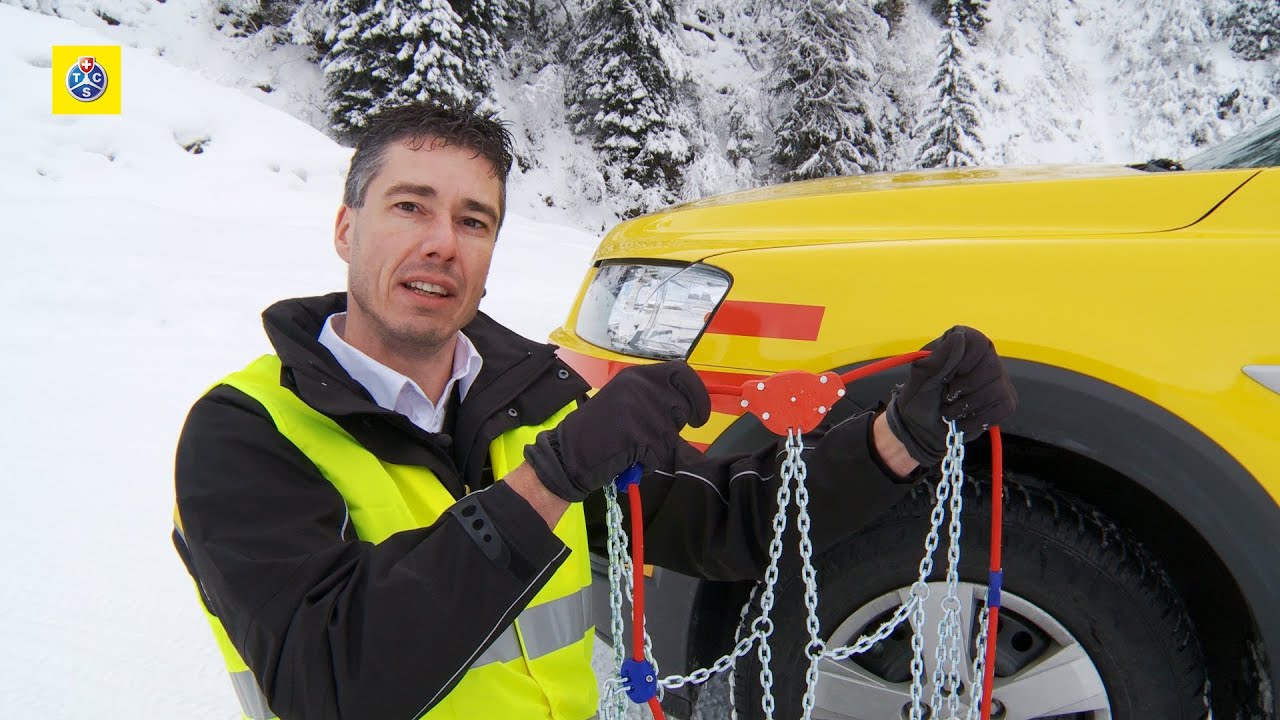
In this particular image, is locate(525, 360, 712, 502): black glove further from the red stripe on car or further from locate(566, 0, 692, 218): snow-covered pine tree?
locate(566, 0, 692, 218): snow-covered pine tree

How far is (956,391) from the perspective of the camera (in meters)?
1.25

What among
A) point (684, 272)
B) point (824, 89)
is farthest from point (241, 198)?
point (824, 89)

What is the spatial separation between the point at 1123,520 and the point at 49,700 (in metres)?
2.83

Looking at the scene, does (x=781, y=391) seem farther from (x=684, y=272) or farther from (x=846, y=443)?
(x=684, y=272)

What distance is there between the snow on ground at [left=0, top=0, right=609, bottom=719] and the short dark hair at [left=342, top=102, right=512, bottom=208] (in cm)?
161

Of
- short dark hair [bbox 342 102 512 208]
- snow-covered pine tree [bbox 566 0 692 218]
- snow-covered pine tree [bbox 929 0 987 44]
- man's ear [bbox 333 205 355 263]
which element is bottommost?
man's ear [bbox 333 205 355 263]

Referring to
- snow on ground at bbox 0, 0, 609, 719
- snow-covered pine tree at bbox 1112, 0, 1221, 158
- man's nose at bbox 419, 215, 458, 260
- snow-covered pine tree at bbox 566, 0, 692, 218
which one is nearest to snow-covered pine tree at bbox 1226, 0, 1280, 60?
snow-covered pine tree at bbox 1112, 0, 1221, 158

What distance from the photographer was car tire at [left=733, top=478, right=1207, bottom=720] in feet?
4.65

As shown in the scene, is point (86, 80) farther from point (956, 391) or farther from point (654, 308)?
point (956, 391)

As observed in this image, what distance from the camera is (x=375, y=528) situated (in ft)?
3.86

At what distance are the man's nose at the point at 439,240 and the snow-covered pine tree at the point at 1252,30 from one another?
93.8ft

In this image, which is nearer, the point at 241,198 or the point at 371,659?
the point at 371,659

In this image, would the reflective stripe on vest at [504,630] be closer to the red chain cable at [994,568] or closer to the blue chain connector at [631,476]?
the blue chain connector at [631,476]

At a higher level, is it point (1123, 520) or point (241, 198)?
point (241, 198)
